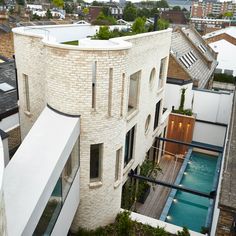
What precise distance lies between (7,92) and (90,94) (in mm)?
8108

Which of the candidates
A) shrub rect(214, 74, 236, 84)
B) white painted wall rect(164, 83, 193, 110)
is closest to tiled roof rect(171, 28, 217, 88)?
white painted wall rect(164, 83, 193, 110)

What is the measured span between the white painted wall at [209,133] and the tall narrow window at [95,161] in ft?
51.7

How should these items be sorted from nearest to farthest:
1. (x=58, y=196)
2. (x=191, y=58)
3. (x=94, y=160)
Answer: (x=58, y=196), (x=94, y=160), (x=191, y=58)

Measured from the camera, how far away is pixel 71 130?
901 cm

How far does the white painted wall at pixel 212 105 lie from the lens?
24.0 m

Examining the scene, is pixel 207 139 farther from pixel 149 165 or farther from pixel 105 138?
pixel 105 138

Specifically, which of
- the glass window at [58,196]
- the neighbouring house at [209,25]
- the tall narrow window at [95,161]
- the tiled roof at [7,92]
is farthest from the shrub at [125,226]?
the neighbouring house at [209,25]

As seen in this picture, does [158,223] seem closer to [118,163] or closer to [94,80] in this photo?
[118,163]

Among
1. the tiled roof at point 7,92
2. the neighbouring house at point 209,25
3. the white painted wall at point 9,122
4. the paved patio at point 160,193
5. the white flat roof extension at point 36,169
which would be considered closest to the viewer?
the white flat roof extension at point 36,169

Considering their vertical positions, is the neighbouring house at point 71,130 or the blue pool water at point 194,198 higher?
the neighbouring house at point 71,130

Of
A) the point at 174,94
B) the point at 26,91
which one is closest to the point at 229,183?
the point at 26,91

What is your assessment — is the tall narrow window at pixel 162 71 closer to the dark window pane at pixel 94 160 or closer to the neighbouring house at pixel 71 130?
the neighbouring house at pixel 71 130

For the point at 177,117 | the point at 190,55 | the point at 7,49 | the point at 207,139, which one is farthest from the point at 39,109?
the point at 190,55

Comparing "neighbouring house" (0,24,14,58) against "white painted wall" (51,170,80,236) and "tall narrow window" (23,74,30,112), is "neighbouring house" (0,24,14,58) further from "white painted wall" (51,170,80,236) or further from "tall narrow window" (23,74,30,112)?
"white painted wall" (51,170,80,236)
